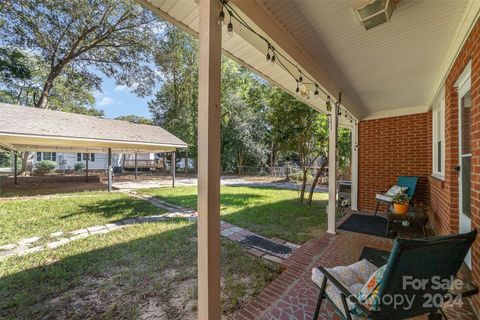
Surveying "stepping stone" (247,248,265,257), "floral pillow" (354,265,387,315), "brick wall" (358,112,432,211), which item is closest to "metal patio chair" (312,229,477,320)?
"floral pillow" (354,265,387,315)

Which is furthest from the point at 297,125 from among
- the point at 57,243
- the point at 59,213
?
the point at 59,213

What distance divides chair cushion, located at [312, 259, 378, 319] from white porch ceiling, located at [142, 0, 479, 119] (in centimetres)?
220

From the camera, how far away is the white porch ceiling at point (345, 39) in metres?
1.90

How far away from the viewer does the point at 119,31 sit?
40.3ft

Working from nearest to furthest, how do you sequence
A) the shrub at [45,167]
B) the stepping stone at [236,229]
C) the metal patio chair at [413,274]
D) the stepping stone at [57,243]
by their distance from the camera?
the metal patio chair at [413,274]
the stepping stone at [57,243]
the stepping stone at [236,229]
the shrub at [45,167]

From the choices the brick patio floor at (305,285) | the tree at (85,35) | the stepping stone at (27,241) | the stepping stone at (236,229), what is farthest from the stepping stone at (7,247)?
the tree at (85,35)

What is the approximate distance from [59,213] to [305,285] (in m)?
6.77

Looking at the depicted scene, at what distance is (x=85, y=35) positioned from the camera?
11766 mm

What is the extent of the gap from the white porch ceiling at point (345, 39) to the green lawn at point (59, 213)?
5099 millimetres

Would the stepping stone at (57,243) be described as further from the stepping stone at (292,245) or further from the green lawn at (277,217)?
the stepping stone at (292,245)

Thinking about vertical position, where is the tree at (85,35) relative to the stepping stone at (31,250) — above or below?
above

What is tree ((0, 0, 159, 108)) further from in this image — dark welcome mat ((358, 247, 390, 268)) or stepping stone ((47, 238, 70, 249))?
dark welcome mat ((358, 247, 390, 268))

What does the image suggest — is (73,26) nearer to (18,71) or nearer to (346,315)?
(18,71)

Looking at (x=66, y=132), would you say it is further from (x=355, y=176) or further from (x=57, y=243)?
(x=355, y=176)
